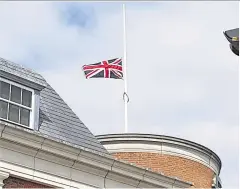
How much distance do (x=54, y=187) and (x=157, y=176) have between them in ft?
11.1

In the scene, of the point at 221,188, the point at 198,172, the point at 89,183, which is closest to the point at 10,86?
the point at 89,183

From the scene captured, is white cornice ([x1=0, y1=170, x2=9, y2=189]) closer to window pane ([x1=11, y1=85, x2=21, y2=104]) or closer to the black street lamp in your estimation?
window pane ([x1=11, y1=85, x2=21, y2=104])

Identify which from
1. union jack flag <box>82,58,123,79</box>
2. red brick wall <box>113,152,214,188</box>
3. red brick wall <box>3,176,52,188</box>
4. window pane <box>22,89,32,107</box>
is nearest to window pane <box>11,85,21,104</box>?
window pane <box>22,89,32,107</box>

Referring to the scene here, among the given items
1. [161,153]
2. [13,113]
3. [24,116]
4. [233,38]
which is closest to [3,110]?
[13,113]

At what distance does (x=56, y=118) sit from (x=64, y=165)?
7.25ft

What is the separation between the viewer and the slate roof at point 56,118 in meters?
17.7

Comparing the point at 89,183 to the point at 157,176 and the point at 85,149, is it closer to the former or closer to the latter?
the point at 85,149

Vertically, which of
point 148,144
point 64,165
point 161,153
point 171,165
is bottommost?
point 64,165

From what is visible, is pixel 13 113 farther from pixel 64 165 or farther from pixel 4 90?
pixel 64 165

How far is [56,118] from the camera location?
19.0 meters

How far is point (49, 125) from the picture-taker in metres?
18.1

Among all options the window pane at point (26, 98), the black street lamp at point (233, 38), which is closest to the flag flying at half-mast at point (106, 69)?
the window pane at point (26, 98)

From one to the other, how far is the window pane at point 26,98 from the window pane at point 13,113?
44 centimetres

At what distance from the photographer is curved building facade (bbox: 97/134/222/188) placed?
24359 mm
